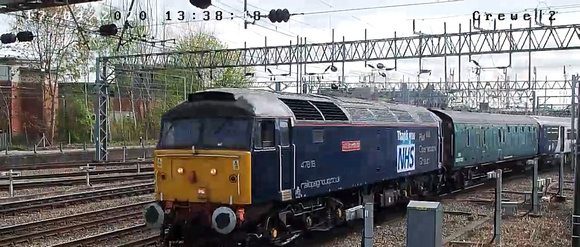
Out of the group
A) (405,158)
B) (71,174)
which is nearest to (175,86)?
(71,174)

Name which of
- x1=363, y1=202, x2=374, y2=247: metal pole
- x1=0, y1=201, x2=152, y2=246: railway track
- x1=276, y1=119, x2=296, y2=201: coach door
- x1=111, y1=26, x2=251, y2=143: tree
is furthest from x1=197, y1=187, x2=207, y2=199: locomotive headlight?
x1=111, y1=26, x2=251, y2=143: tree

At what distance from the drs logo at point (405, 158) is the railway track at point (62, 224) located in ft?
23.5

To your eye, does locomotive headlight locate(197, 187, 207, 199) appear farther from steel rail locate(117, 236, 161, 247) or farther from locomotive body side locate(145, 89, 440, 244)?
steel rail locate(117, 236, 161, 247)

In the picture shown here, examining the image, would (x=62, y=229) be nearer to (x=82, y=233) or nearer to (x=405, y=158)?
(x=82, y=233)

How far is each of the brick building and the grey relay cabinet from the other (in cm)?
4435

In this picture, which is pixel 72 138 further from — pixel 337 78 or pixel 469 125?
pixel 469 125

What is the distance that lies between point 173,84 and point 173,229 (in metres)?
43.7

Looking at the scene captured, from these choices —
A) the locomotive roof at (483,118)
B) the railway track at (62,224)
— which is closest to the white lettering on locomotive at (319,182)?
the railway track at (62,224)

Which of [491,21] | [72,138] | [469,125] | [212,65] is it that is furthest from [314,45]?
[72,138]

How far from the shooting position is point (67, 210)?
60.1ft

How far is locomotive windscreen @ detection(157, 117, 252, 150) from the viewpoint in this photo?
442 inches

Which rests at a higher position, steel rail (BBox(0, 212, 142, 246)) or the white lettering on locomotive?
the white lettering on locomotive

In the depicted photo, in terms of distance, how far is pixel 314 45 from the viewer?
34688 mm

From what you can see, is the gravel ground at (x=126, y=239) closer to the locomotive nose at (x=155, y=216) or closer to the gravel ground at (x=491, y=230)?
the locomotive nose at (x=155, y=216)
